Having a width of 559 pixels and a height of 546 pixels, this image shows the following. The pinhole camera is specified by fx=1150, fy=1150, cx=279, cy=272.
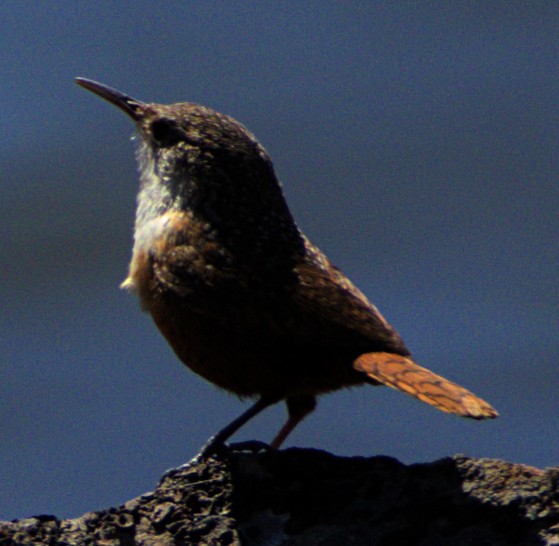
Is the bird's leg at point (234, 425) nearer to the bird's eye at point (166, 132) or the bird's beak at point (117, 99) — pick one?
the bird's eye at point (166, 132)

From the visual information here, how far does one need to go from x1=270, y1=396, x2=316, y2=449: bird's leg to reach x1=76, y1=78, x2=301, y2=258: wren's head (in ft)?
2.22

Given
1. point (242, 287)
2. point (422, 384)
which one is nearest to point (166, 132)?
point (242, 287)

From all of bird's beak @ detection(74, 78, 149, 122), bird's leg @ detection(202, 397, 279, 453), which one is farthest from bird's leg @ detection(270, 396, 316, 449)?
bird's beak @ detection(74, 78, 149, 122)

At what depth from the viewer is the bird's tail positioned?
12.0ft

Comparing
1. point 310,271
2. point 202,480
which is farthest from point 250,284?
point 202,480

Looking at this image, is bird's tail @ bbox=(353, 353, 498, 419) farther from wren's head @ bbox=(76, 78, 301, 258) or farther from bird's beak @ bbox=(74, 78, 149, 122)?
bird's beak @ bbox=(74, 78, 149, 122)

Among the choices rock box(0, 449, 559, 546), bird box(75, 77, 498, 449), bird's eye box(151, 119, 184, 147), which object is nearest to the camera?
rock box(0, 449, 559, 546)

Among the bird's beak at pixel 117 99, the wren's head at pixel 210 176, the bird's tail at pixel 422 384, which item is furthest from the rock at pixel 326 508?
the bird's beak at pixel 117 99

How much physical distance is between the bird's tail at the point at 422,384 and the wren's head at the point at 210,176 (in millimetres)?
933

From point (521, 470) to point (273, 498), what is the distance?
31.1 inches

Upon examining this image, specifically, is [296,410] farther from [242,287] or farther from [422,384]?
[422,384]

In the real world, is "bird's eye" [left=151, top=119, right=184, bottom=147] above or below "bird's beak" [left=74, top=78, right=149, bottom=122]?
below

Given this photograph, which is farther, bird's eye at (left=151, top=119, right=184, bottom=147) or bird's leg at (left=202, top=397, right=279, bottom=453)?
bird's eye at (left=151, top=119, right=184, bottom=147)

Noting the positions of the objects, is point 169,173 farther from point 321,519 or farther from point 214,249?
point 321,519
